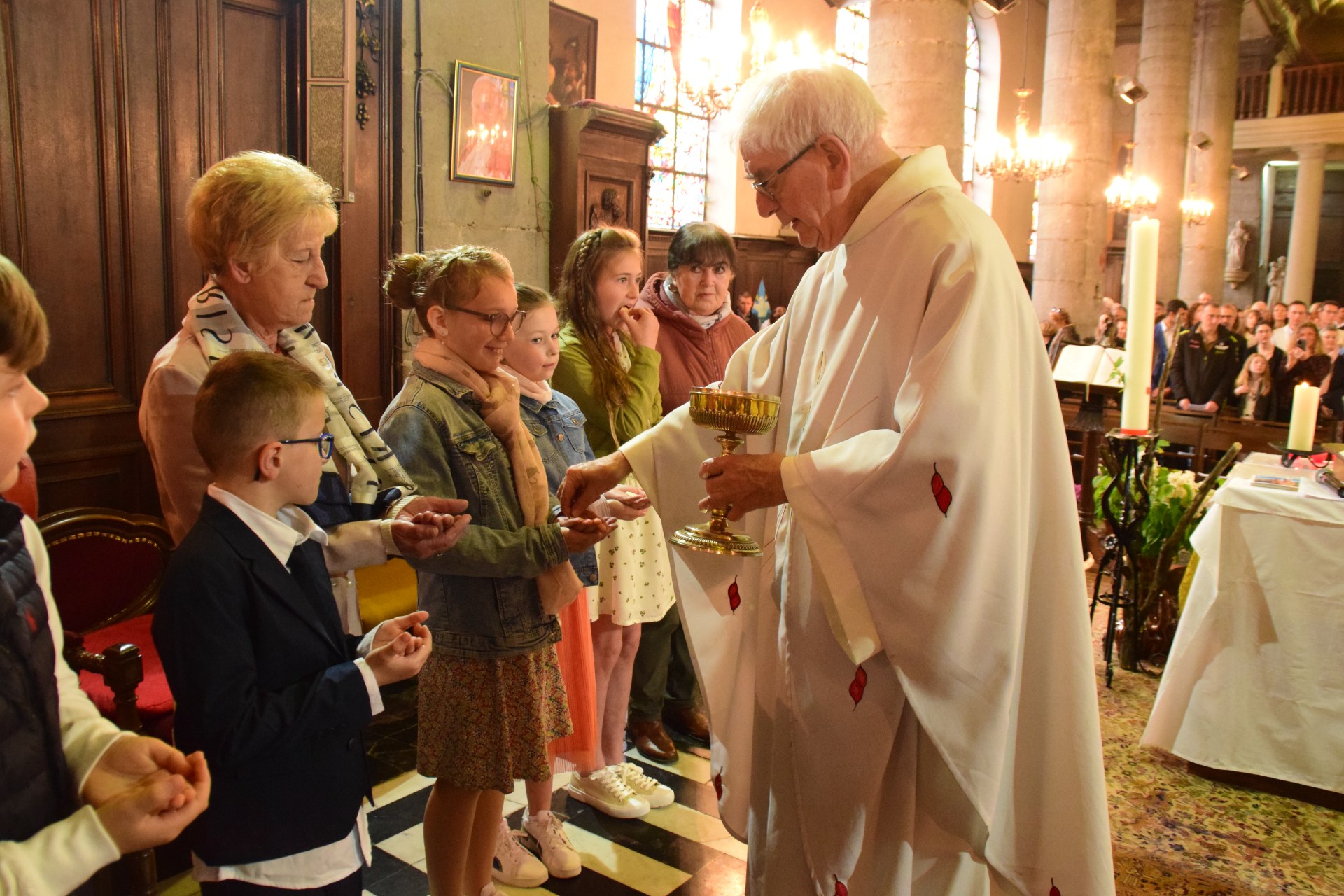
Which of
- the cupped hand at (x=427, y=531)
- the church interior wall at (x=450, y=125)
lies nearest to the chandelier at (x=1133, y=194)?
the church interior wall at (x=450, y=125)

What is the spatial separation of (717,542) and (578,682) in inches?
42.2

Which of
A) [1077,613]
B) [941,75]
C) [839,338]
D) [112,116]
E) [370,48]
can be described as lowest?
[1077,613]

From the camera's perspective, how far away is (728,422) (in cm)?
171

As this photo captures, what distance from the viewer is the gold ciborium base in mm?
1687

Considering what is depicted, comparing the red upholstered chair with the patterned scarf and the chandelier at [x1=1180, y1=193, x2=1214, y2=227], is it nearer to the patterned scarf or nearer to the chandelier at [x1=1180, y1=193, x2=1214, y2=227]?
the patterned scarf

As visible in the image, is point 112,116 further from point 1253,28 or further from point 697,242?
point 1253,28

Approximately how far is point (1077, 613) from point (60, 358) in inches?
115

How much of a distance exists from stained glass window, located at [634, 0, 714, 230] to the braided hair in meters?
8.28

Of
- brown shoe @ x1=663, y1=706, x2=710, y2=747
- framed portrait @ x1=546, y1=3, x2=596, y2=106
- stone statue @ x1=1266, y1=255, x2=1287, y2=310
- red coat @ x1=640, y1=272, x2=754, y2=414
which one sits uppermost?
framed portrait @ x1=546, y1=3, x2=596, y2=106

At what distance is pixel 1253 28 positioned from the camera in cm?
2089

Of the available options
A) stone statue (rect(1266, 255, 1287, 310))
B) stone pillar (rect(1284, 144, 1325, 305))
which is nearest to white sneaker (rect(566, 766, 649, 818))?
stone pillar (rect(1284, 144, 1325, 305))

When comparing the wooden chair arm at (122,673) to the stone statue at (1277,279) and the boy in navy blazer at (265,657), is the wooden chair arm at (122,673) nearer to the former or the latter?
the boy in navy blazer at (265,657)

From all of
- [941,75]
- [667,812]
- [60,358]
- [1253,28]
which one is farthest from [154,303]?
[1253,28]

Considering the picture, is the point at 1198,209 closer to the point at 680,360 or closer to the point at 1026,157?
the point at 1026,157
